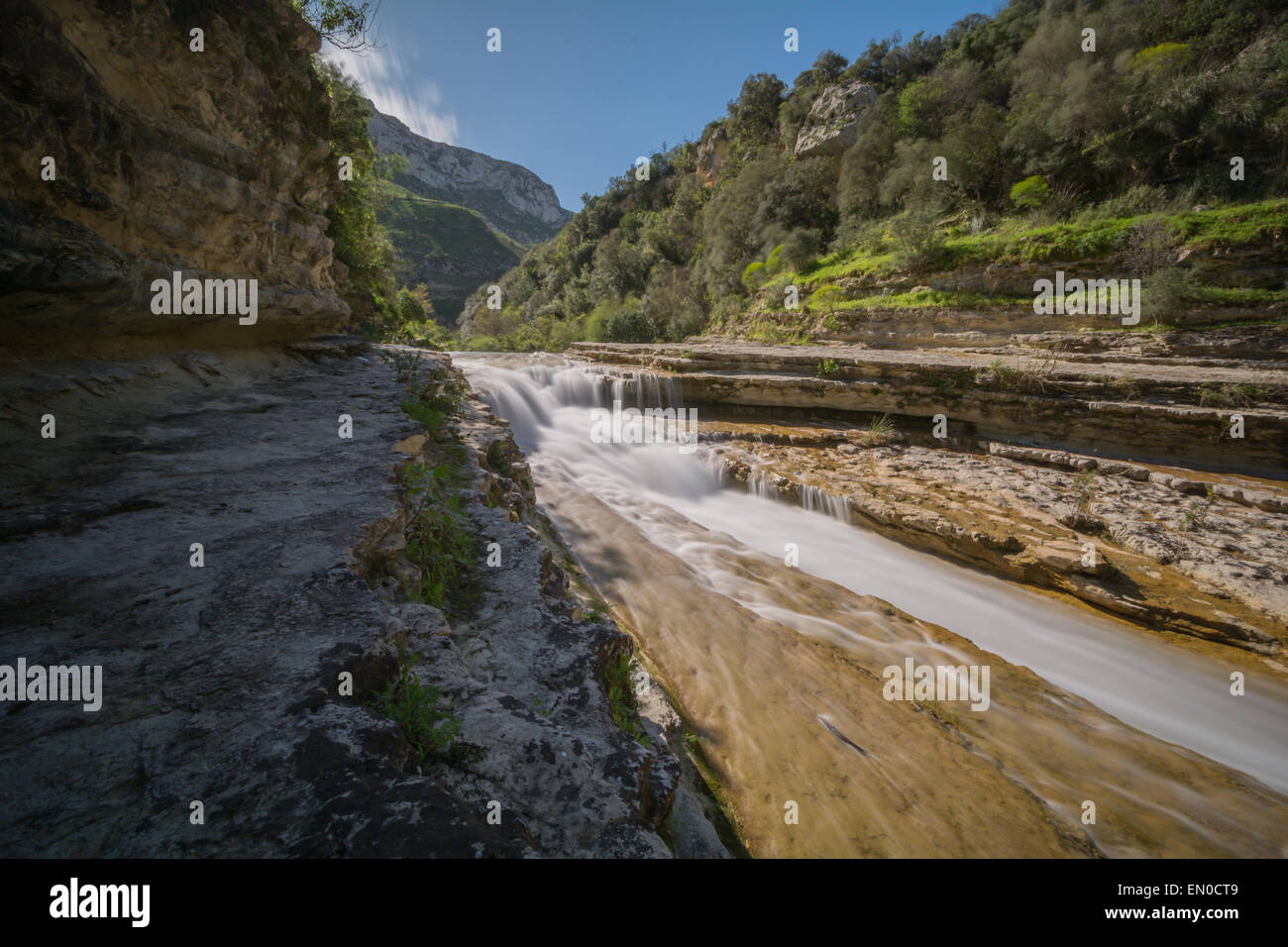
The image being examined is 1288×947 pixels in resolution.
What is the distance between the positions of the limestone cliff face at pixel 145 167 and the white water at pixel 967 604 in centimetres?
528

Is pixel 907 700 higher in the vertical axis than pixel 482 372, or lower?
lower

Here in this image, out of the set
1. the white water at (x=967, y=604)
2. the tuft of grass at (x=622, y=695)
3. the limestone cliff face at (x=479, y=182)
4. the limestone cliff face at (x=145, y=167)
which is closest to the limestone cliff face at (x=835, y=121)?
the white water at (x=967, y=604)

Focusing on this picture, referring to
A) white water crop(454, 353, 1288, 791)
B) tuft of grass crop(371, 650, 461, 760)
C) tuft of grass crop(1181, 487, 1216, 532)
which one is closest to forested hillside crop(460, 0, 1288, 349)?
tuft of grass crop(1181, 487, 1216, 532)

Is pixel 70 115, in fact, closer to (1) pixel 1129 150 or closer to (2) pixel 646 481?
(2) pixel 646 481

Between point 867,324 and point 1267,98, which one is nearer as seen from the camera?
point 1267,98

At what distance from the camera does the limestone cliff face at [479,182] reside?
100181mm

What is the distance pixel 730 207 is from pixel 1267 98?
60.0 ft

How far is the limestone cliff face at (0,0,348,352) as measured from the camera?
3.24 metres

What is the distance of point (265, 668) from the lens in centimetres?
166

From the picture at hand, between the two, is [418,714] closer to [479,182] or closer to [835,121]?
[835,121]

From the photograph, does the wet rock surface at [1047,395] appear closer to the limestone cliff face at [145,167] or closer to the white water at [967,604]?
the white water at [967,604]

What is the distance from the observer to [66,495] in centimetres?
258

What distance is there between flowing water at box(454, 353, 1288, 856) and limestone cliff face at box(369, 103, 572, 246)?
11422 centimetres

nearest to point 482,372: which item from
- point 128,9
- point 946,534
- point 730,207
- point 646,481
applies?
point 646,481
